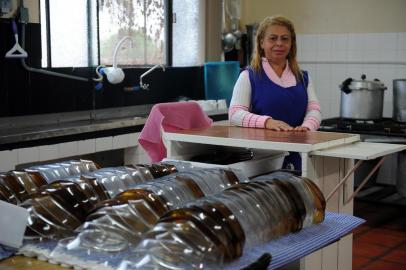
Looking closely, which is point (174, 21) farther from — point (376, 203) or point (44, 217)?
point (44, 217)

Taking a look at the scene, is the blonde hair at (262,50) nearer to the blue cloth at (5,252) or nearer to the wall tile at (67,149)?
the wall tile at (67,149)

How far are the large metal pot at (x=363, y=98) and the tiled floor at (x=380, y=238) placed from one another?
0.83 metres

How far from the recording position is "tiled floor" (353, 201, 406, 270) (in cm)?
414

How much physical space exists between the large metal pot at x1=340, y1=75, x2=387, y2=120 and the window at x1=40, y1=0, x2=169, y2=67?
6.44ft

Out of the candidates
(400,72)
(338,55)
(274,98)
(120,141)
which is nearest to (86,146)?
(120,141)

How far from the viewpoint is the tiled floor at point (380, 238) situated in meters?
4.14

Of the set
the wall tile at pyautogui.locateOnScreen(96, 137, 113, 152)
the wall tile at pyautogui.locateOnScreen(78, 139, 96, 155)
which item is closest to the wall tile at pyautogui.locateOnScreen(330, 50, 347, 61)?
the wall tile at pyautogui.locateOnScreen(96, 137, 113, 152)

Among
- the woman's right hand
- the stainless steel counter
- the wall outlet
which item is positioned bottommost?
the stainless steel counter

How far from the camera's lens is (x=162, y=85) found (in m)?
5.97

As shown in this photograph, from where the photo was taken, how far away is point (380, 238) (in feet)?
15.3

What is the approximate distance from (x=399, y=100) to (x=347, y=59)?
1023 millimetres

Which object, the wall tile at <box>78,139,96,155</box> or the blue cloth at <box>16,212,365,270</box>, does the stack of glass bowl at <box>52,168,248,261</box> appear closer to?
the blue cloth at <box>16,212,365,270</box>

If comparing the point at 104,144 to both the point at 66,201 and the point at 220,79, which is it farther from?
the point at 66,201

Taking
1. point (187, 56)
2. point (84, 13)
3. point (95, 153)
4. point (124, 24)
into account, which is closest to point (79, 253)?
point (95, 153)
